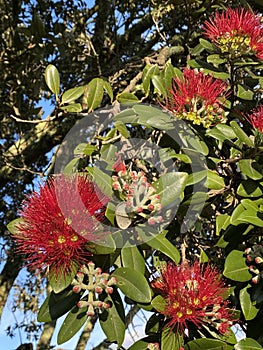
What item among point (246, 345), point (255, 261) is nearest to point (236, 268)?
point (255, 261)

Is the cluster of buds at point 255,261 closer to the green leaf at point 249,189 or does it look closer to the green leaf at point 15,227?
the green leaf at point 249,189

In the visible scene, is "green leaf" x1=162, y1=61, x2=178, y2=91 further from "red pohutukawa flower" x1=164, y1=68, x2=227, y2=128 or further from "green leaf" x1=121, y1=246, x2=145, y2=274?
"green leaf" x1=121, y1=246, x2=145, y2=274

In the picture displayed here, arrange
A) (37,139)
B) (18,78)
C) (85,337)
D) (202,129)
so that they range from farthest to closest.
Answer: (85,337)
(37,139)
(18,78)
(202,129)

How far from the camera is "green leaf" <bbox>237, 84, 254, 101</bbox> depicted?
1433mm

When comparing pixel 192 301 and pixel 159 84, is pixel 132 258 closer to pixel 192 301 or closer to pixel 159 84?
pixel 192 301

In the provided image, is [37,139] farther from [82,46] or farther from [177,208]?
[177,208]

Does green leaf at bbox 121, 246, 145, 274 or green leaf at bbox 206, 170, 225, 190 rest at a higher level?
green leaf at bbox 206, 170, 225, 190

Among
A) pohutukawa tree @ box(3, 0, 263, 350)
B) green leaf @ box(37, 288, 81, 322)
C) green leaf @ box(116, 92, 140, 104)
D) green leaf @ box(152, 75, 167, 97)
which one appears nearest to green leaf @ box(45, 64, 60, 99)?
pohutukawa tree @ box(3, 0, 263, 350)

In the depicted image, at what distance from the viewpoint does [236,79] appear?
1.49 m

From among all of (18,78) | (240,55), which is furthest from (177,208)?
(18,78)

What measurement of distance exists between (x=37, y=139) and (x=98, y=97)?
6.50ft

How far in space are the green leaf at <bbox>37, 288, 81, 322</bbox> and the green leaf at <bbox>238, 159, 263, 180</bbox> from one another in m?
0.42

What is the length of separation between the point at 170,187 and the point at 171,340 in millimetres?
287

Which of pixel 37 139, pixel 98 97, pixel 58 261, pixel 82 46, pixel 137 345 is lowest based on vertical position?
pixel 137 345
